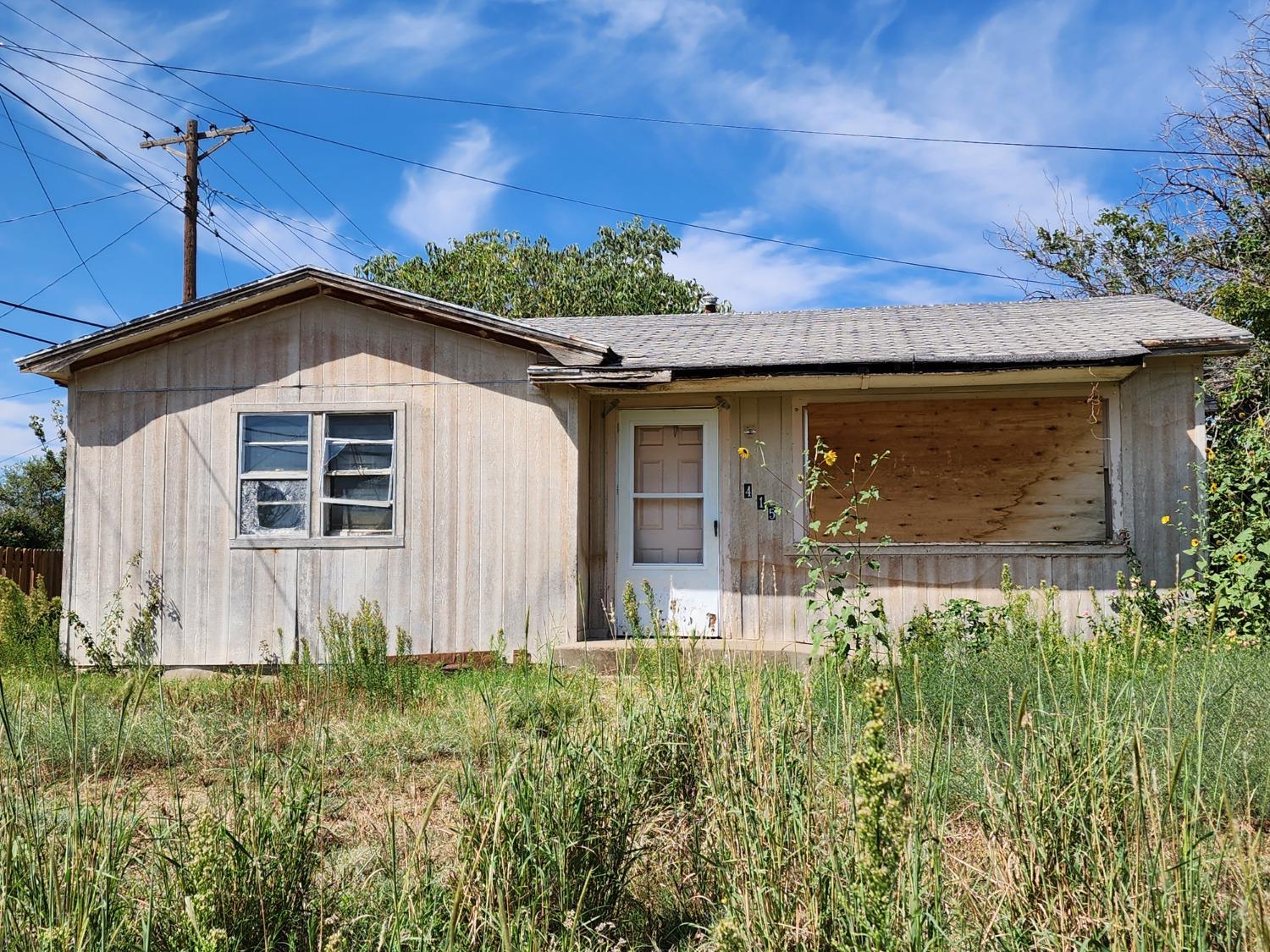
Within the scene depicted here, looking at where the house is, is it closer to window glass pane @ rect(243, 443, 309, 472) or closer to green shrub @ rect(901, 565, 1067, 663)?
window glass pane @ rect(243, 443, 309, 472)

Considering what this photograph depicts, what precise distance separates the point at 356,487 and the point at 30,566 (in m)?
8.38

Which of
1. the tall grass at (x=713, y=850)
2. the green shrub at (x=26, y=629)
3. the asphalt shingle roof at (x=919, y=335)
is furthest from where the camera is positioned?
the green shrub at (x=26, y=629)

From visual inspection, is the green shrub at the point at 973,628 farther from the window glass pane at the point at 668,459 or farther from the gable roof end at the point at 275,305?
the gable roof end at the point at 275,305

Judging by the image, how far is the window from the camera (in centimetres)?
945

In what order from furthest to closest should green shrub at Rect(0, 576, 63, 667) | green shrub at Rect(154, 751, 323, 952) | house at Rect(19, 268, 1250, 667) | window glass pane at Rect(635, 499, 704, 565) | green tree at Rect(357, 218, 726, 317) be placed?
green tree at Rect(357, 218, 726, 317)
window glass pane at Rect(635, 499, 704, 565)
house at Rect(19, 268, 1250, 667)
green shrub at Rect(0, 576, 63, 667)
green shrub at Rect(154, 751, 323, 952)

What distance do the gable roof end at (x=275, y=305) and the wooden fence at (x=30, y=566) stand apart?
5360 millimetres

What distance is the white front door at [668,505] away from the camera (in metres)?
9.57

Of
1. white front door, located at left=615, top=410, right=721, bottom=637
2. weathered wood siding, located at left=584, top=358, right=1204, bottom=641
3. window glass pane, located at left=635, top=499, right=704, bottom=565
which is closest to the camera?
weathered wood siding, located at left=584, top=358, right=1204, bottom=641

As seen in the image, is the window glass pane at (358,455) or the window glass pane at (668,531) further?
the window glass pane at (668,531)

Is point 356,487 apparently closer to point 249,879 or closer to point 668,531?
point 668,531

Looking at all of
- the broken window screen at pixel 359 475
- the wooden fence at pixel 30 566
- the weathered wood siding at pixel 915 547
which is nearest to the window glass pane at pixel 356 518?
the broken window screen at pixel 359 475

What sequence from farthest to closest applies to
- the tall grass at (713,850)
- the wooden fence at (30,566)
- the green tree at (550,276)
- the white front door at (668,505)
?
1. the green tree at (550,276)
2. the wooden fence at (30,566)
3. the white front door at (668,505)
4. the tall grass at (713,850)

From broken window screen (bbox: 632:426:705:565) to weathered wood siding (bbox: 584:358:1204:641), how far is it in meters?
0.28

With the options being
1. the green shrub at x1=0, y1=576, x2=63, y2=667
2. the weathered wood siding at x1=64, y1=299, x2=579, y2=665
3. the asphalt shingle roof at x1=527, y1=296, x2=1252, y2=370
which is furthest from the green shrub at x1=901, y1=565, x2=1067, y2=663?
the green shrub at x1=0, y1=576, x2=63, y2=667
